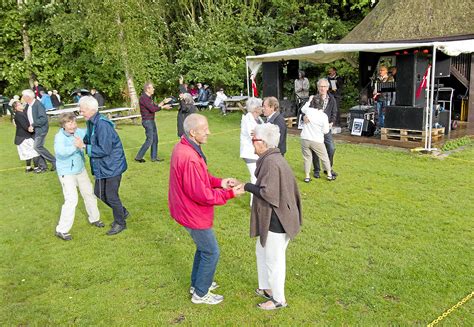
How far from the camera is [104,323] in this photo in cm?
400

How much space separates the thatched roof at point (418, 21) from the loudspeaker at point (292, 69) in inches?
91.2

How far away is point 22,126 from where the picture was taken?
9.66m

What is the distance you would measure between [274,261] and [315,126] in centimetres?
421

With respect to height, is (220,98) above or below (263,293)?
above

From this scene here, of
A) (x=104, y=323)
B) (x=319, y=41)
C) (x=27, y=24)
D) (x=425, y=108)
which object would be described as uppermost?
(x=27, y=24)

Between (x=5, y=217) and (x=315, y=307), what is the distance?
5372 mm

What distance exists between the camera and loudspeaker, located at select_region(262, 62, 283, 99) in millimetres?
15144

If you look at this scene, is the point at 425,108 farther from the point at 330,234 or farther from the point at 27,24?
the point at 27,24

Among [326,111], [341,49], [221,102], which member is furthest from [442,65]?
[221,102]

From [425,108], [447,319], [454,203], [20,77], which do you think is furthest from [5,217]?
[20,77]

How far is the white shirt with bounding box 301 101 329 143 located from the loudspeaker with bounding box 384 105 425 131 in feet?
13.7

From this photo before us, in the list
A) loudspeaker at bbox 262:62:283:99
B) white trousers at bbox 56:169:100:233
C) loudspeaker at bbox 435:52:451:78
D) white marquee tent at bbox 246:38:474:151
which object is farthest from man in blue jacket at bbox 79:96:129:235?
loudspeaker at bbox 262:62:283:99

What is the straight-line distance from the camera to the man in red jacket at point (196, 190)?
3.65 m

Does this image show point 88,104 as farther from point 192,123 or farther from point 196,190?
point 196,190
